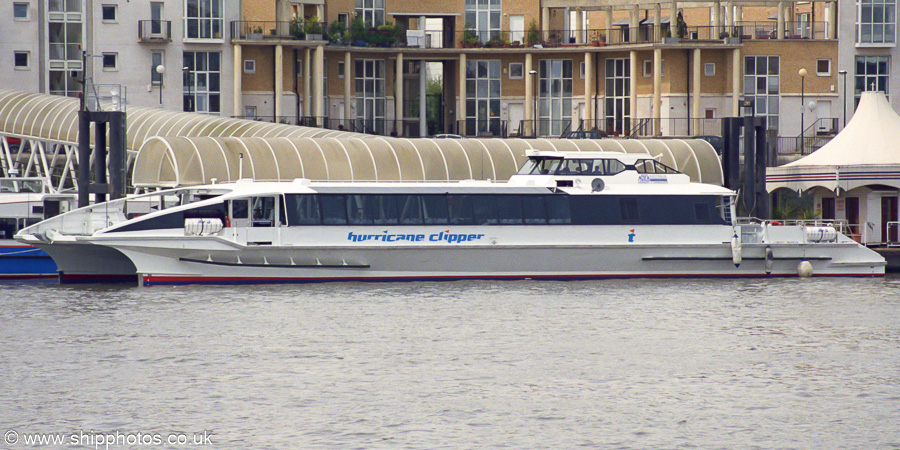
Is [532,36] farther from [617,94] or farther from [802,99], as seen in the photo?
[802,99]

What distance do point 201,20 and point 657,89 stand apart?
27.3 m

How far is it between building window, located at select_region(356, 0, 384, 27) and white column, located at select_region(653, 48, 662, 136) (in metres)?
17.9

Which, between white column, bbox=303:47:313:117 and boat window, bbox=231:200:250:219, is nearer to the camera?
boat window, bbox=231:200:250:219

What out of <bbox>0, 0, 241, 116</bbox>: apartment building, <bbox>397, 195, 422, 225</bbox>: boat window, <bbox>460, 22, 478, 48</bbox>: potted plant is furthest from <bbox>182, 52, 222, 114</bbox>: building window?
<bbox>397, 195, 422, 225</bbox>: boat window

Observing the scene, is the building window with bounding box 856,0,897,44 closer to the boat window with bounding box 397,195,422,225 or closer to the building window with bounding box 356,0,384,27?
the building window with bounding box 356,0,384,27

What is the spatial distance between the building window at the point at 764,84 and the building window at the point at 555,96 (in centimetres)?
1143

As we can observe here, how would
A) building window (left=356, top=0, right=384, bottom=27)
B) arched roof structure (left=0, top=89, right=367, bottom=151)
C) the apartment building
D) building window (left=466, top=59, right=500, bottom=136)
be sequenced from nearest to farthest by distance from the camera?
arched roof structure (left=0, top=89, right=367, bottom=151) < the apartment building < building window (left=356, top=0, right=384, bottom=27) < building window (left=466, top=59, right=500, bottom=136)

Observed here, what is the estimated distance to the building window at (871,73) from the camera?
8000 centimetres

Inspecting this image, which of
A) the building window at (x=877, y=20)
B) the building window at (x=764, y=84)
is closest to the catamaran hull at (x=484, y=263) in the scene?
the building window at (x=764, y=84)

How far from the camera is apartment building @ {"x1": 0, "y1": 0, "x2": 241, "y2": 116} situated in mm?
→ 76125

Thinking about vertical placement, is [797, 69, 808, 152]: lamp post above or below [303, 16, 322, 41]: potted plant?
below

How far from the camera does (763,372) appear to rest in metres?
27.5

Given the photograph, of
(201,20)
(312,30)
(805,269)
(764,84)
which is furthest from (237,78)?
(805,269)

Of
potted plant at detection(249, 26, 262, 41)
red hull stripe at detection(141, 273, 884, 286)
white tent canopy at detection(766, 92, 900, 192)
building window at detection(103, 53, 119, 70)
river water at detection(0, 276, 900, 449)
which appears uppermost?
potted plant at detection(249, 26, 262, 41)
